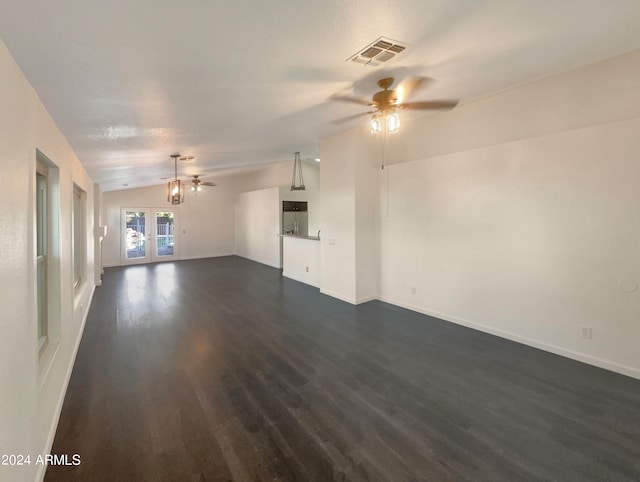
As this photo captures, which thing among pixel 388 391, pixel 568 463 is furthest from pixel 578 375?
pixel 388 391

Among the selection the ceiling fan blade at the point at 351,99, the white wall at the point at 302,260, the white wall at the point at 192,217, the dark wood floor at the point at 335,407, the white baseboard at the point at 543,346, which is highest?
the ceiling fan blade at the point at 351,99

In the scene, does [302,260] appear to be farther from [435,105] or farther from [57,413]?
[57,413]

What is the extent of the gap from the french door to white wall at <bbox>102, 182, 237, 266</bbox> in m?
0.14

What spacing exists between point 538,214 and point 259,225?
809 cm

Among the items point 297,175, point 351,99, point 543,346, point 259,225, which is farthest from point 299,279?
point 543,346

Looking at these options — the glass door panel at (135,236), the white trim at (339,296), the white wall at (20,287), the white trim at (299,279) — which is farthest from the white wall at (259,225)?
the white wall at (20,287)

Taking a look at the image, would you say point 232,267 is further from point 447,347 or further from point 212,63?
point 212,63

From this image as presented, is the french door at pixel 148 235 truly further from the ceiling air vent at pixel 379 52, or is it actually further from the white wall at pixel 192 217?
the ceiling air vent at pixel 379 52

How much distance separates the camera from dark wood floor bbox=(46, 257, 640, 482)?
1852mm

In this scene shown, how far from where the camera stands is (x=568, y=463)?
1.87m

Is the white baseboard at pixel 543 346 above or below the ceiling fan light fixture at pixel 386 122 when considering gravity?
below

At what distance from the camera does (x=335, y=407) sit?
242 centimetres

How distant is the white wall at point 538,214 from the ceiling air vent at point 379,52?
227 centimetres

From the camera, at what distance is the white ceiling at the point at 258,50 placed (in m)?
1.49
